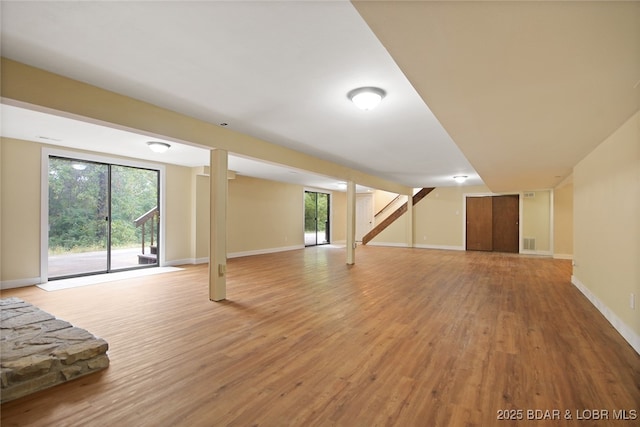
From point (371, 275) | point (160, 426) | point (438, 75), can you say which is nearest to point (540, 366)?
point (438, 75)

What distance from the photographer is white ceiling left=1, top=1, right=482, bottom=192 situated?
1.82 metres

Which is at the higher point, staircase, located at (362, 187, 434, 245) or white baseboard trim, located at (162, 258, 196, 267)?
staircase, located at (362, 187, 434, 245)

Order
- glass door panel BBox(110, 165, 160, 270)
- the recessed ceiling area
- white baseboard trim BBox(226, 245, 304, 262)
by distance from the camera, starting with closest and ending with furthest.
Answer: the recessed ceiling area
glass door panel BBox(110, 165, 160, 270)
white baseboard trim BBox(226, 245, 304, 262)

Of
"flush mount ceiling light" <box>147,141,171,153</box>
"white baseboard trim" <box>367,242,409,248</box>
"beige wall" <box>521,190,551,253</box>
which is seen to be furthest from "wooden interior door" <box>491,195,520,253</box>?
"flush mount ceiling light" <box>147,141,171,153</box>

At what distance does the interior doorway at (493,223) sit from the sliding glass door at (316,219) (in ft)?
17.8

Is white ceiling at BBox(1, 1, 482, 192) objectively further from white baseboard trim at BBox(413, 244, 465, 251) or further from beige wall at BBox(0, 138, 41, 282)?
white baseboard trim at BBox(413, 244, 465, 251)

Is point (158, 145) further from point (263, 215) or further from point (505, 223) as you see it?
point (505, 223)

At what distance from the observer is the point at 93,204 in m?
5.86

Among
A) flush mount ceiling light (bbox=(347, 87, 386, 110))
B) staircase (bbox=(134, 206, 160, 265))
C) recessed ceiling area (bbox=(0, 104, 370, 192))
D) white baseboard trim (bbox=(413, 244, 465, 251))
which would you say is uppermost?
recessed ceiling area (bbox=(0, 104, 370, 192))

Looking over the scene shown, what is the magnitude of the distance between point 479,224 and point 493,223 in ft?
1.43

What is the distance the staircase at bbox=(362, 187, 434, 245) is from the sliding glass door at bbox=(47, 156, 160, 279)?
27.0ft

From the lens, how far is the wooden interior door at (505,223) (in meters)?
10.0

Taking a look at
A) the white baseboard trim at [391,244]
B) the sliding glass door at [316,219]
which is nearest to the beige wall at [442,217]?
the white baseboard trim at [391,244]

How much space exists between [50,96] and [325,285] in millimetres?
4197
